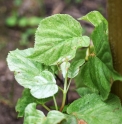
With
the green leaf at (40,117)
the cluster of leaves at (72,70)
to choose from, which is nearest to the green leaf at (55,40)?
the cluster of leaves at (72,70)

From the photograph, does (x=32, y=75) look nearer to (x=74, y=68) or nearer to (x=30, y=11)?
(x=74, y=68)

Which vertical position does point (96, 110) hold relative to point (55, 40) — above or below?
below

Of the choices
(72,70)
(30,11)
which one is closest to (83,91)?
(72,70)

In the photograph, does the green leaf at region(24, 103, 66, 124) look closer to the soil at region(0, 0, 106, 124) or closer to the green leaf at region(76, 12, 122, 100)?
the green leaf at region(76, 12, 122, 100)

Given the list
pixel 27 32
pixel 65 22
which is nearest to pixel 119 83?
pixel 65 22

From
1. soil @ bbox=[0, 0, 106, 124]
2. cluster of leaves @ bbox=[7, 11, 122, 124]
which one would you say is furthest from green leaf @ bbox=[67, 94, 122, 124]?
soil @ bbox=[0, 0, 106, 124]

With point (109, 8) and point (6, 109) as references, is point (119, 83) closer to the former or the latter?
point (109, 8)

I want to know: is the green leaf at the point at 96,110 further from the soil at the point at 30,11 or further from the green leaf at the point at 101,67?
the soil at the point at 30,11

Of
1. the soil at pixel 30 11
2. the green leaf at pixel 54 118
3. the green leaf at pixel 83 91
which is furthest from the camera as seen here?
the soil at pixel 30 11
